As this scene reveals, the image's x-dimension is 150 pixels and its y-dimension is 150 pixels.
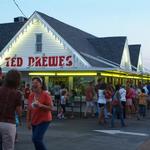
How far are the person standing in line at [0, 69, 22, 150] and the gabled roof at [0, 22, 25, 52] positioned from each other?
1033 inches

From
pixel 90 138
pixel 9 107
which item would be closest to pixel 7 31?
pixel 90 138

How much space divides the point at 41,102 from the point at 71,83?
2043 centimetres

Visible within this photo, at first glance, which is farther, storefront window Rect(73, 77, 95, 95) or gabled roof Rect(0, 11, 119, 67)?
gabled roof Rect(0, 11, 119, 67)

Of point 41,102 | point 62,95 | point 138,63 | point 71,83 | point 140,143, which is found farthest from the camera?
point 138,63

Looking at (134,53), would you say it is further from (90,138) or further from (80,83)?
(90,138)

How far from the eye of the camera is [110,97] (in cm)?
1762

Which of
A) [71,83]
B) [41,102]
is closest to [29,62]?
[71,83]

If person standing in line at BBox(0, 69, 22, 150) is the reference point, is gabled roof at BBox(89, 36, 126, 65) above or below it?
above

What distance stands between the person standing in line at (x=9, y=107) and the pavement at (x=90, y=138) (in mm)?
3656

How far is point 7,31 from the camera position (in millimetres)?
34375

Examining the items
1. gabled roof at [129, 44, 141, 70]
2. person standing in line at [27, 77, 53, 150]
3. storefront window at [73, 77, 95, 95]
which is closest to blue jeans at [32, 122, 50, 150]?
person standing in line at [27, 77, 53, 150]

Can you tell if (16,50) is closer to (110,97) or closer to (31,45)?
(31,45)

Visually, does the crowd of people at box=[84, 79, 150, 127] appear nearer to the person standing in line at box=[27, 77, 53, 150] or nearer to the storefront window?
the storefront window

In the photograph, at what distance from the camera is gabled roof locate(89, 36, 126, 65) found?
1268 inches
